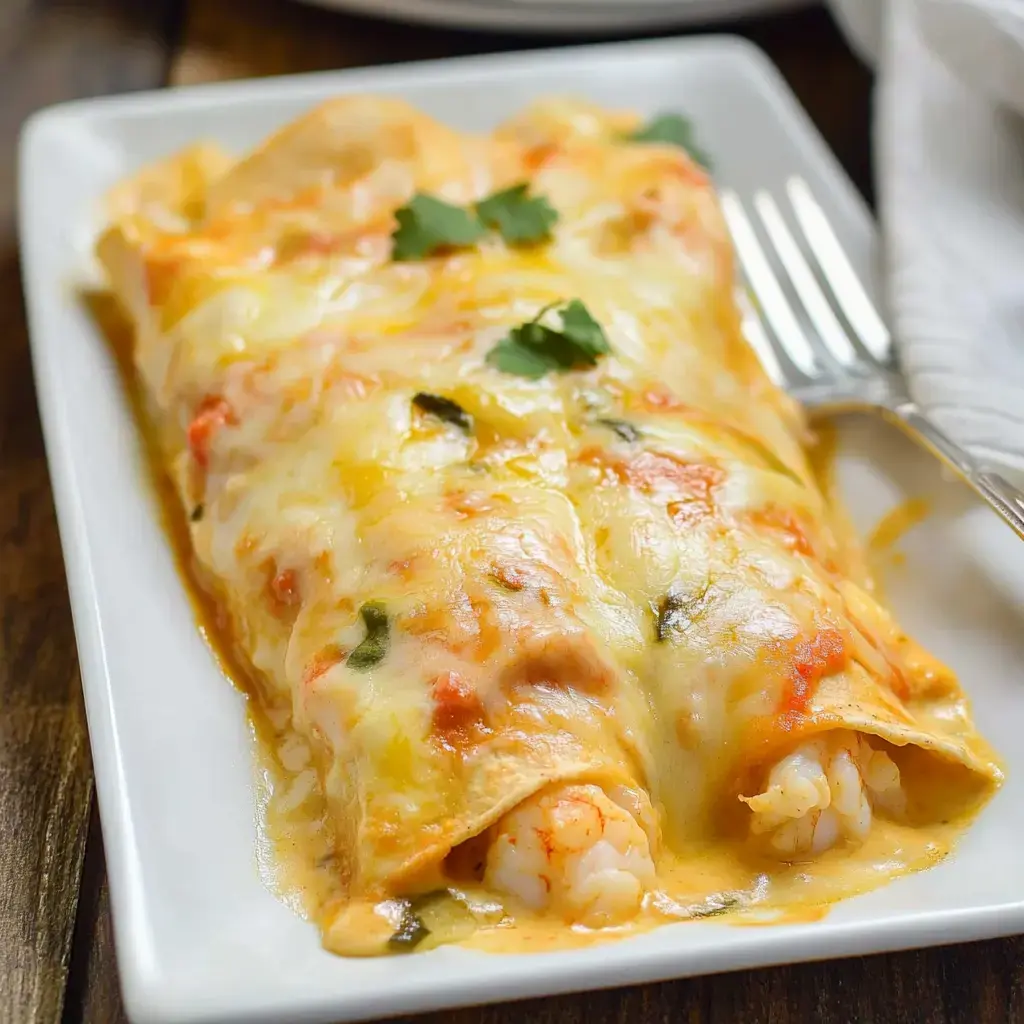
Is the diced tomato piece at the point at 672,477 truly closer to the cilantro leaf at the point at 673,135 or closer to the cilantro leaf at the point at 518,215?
the cilantro leaf at the point at 518,215

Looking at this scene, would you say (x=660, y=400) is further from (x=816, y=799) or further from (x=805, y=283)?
(x=805, y=283)

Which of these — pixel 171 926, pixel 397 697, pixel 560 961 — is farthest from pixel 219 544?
pixel 560 961

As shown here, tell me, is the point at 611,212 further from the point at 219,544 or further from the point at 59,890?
the point at 59,890

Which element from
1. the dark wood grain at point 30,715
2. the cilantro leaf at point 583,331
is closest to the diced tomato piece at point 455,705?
the dark wood grain at point 30,715

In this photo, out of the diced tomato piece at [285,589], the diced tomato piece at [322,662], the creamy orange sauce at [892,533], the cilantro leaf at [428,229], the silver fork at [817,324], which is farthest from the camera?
the silver fork at [817,324]

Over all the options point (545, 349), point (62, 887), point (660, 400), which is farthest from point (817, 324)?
point (62, 887)
